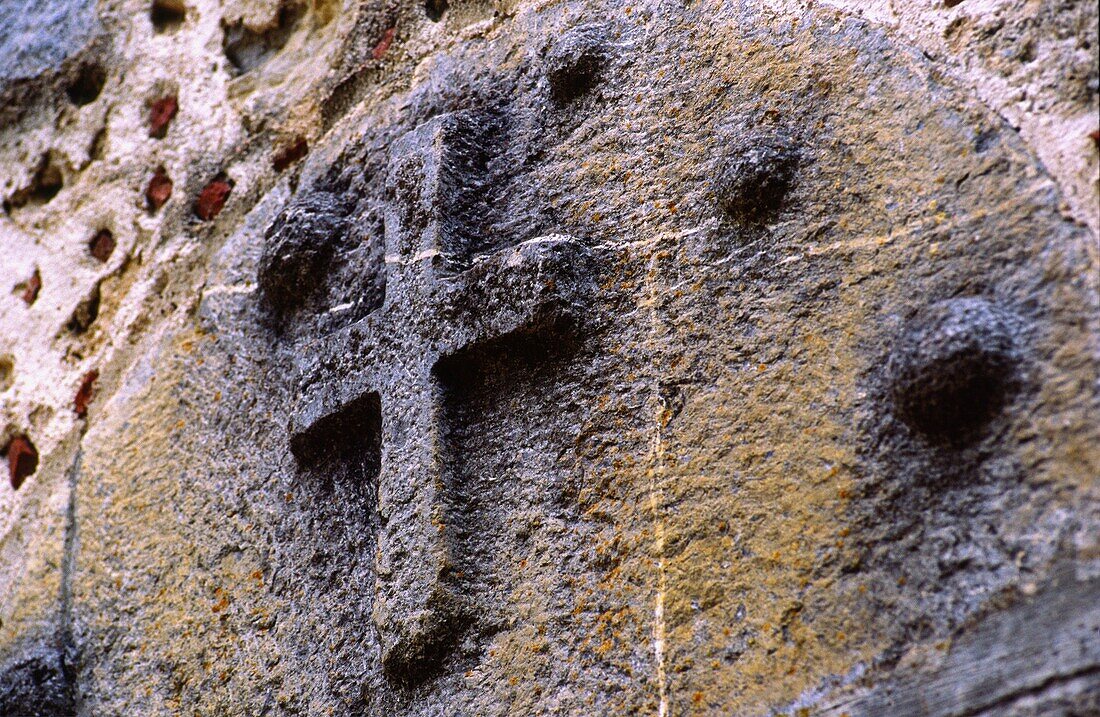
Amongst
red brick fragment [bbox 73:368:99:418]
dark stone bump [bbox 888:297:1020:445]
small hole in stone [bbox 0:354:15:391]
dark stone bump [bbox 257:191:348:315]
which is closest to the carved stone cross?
dark stone bump [bbox 257:191:348:315]

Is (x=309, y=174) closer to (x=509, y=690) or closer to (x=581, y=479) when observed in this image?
(x=581, y=479)

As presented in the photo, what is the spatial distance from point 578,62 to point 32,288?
1182 mm

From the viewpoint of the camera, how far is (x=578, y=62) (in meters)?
1.54

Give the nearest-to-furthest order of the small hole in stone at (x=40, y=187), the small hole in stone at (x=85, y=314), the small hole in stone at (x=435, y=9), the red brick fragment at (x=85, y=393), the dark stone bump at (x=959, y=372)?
the dark stone bump at (x=959, y=372) → the small hole in stone at (x=435, y=9) → the red brick fragment at (x=85, y=393) → the small hole in stone at (x=85, y=314) → the small hole in stone at (x=40, y=187)

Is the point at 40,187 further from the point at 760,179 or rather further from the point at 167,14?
the point at 760,179

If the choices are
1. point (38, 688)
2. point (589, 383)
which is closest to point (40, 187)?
point (38, 688)

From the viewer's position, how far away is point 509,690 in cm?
121

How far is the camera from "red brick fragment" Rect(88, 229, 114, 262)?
82.0 inches

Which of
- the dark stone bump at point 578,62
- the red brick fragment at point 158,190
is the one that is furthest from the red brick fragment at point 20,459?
the dark stone bump at point 578,62

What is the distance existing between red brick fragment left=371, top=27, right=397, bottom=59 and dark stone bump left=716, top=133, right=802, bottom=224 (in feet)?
2.39

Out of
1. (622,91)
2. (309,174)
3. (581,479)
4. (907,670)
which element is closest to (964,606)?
(907,670)

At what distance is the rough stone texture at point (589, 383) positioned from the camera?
103cm

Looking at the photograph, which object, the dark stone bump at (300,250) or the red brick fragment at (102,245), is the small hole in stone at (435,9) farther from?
the red brick fragment at (102,245)

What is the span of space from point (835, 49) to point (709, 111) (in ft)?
0.52
